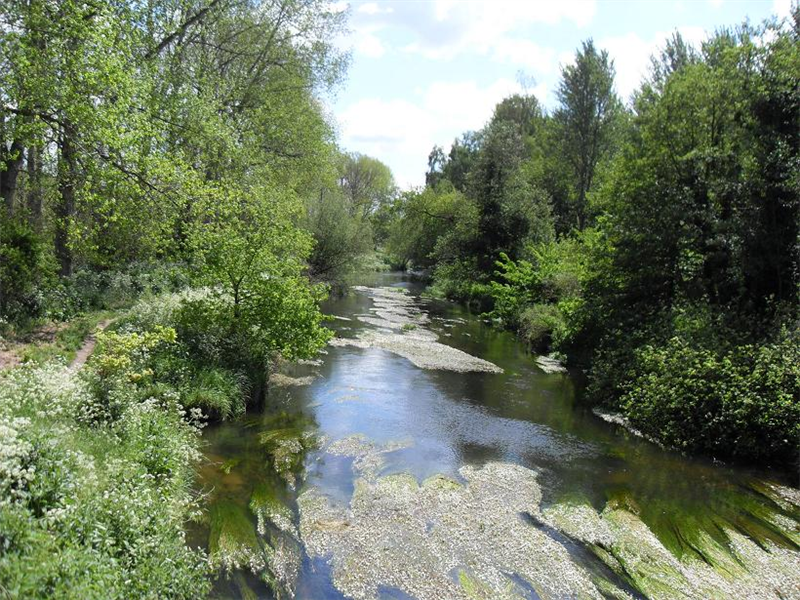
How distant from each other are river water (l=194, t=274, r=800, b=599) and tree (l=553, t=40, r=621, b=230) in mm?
29640

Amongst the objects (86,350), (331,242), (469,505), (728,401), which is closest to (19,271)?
(86,350)

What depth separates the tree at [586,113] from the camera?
40000mm

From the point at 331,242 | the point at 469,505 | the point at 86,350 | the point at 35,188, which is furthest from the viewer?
the point at 331,242

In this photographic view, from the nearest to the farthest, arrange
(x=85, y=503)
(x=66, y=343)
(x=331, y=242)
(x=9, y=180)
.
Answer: (x=85, y=503) → (x=66, y=343) → (x=9, y=180) → (x=331, y=242)

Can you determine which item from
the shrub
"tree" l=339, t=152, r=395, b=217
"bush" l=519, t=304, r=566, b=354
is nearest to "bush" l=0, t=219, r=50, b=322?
the shrub

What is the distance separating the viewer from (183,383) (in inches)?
475

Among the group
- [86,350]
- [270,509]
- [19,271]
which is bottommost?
[270,509]

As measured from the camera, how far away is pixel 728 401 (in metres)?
12.2

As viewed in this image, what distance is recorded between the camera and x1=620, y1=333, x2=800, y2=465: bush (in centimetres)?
1174

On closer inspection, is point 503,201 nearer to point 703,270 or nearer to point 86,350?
point 703,270

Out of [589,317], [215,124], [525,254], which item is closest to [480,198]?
Result: [525,254]

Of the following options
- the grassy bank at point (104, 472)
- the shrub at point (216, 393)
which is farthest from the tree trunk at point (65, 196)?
the shrub at point (216, 393)

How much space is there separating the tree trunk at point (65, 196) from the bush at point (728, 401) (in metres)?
14.9

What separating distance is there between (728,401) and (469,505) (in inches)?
260
